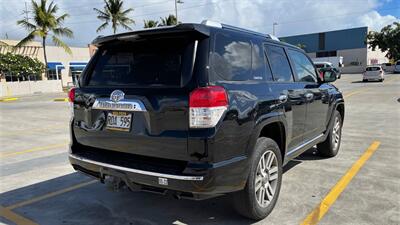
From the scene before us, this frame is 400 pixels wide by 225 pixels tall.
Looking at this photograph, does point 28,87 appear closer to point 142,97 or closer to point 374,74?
point 374,74

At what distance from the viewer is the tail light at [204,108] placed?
9.88ft

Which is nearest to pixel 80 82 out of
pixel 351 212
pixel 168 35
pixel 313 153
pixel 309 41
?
pixel 168 35

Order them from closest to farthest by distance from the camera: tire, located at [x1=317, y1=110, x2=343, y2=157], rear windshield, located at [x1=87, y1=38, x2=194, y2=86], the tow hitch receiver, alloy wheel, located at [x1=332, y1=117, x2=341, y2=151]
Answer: rear windshield, located at [x1=87, y1=38, x2=194, y2=86] < the tow hitch receiver < tire, located at [x1=317, y1=110, x2=343, y2=157] < alloy wheel, located at [x1=332, y1=117, x2=341, y2=151]

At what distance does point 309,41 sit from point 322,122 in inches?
3072

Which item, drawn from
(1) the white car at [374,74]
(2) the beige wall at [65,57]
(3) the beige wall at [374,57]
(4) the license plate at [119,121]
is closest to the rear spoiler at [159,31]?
(4) the license plate at [119,121]

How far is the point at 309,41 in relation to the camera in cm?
7875

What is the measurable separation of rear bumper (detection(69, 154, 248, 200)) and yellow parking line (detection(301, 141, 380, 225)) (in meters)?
1.06

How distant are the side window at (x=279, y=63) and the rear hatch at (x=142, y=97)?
1.32 meters

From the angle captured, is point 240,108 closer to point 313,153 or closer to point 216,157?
point 216,157

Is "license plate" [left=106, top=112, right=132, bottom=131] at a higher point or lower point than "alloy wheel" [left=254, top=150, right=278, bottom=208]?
higher

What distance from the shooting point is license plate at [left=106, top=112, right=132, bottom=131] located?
11.0 feet

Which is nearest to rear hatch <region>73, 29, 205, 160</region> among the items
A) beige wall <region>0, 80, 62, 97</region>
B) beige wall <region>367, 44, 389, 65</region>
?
beige wall <region>0, 80, 62, 97</region>

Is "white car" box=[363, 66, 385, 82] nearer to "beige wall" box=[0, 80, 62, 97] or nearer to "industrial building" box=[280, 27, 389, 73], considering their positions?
"beige wall" box=[0, 80, 62, 97]

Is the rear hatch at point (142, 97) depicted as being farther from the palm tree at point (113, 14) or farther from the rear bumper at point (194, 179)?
the palm tree at point (113, 14)
